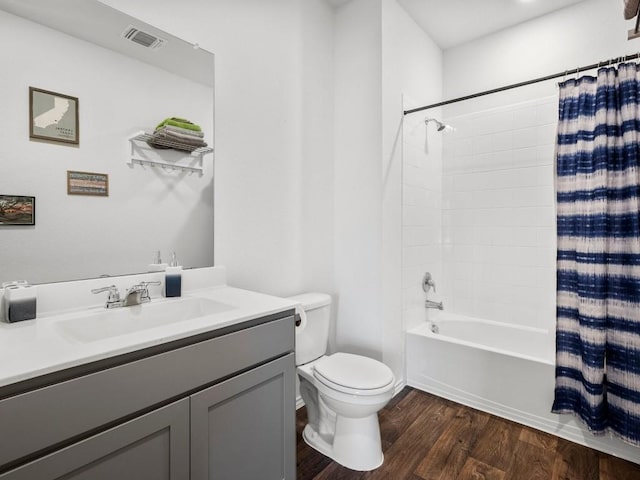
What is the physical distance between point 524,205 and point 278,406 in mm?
2340

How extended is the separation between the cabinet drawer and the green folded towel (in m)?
1.03

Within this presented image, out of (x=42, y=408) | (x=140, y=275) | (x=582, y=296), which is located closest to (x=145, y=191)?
(x=140, y=275)

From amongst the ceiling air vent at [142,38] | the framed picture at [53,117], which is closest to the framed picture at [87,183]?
the framed picture at [53,117]

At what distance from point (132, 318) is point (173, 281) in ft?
0.82

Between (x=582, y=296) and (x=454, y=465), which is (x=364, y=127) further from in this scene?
(x=454, y=465)

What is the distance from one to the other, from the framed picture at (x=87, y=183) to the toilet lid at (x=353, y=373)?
1285 millimetres

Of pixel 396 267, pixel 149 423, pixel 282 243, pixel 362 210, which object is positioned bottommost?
pixel 149 423

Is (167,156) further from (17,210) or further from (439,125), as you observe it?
(439,125)

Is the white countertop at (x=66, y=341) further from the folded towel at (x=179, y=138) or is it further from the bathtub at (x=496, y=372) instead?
the bathtub at (x=496, y=372)

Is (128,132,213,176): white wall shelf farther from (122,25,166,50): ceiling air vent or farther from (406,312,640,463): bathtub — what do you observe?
(406,312,640,463): bathtub

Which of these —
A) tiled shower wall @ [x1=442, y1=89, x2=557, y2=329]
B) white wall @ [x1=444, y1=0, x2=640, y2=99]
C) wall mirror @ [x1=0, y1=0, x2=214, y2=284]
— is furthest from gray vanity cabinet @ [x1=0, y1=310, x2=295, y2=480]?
white wall @ [x1=444, y1=0, x2=640, y2=99]

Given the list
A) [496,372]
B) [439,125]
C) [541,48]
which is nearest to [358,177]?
[439,125]

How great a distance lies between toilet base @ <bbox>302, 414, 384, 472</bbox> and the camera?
5.41ft

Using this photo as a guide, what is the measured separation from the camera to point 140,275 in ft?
4.83
